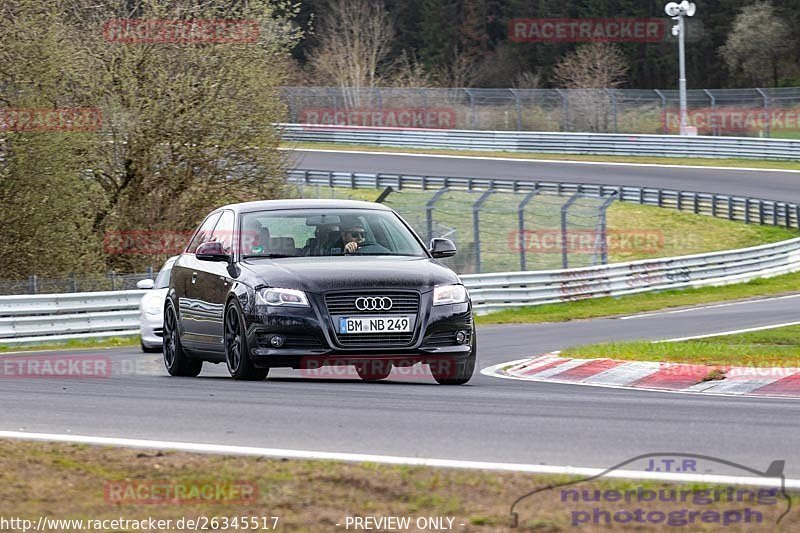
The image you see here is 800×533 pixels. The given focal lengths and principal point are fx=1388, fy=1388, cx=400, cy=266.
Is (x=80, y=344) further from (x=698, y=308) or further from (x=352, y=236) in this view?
(x=698, y=308)

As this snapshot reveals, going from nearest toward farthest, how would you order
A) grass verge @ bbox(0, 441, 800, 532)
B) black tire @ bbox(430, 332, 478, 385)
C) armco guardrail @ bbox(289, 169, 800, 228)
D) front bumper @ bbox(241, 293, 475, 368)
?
grass verge @ bbox(0, 441, 800, 532)
front bumper @ bbox(241, 293, 475, 368)
black tire @ bbox(430, 332, 478, 385)
armco guardrail @ bbox(289, 169, 800, 228)

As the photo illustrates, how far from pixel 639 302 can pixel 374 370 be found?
19.2 m

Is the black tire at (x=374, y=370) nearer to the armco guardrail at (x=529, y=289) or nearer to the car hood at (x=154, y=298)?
the car hood at (x=154, y=298)

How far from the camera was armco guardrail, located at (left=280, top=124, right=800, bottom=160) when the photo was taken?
184 ft

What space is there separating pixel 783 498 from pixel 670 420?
287 cm

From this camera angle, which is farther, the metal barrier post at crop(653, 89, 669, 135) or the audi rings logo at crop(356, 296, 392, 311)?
the metal barrier post at crop(653, 89, 669, 135)

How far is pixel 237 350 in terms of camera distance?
1148 centimetres

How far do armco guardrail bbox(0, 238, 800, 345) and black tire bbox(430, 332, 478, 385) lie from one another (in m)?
11.1

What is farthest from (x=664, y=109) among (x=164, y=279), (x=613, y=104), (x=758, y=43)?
(x=164, y=279)

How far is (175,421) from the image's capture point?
8.60 meters

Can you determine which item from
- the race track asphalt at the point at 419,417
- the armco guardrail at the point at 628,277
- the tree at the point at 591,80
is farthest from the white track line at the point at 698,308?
the tree at the point at 591,80

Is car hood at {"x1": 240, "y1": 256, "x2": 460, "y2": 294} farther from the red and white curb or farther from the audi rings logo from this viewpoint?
the red and white curb

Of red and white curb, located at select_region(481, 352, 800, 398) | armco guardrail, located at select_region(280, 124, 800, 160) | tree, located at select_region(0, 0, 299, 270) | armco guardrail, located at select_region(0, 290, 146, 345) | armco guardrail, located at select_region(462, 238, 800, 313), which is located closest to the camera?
red and white curb, located at select_region(481, 352, 800, 398)

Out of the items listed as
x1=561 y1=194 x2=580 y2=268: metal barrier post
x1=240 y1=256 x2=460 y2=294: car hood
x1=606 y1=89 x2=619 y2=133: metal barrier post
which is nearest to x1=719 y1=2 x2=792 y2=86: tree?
x1=606 y1=89 x2=619 y2=133: metal barrier post
